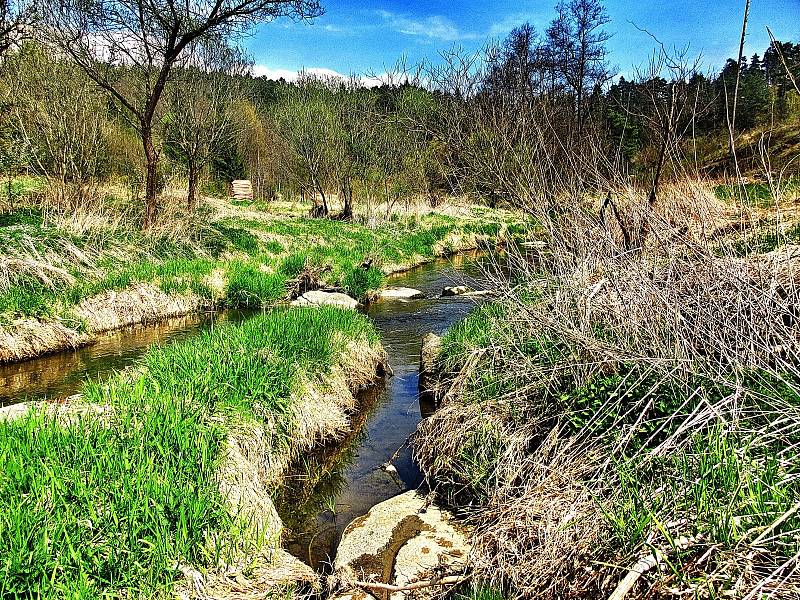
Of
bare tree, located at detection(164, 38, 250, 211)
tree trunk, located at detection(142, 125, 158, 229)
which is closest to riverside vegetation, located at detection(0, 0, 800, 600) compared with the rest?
tree trunk, located at detection(142, 125, 158, 229)

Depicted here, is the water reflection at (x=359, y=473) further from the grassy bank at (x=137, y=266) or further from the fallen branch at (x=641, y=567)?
→ the grassy bank at (x=137, y=266)

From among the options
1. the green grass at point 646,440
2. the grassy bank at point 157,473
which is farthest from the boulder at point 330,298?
the green grass at point 646,440

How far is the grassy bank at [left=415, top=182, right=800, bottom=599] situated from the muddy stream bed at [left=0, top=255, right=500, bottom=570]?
56 centimetres

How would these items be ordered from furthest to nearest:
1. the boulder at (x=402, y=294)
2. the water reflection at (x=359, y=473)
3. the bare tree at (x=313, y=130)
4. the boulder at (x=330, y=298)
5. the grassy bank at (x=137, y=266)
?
the bare tree at (x=313, y=130) → the boulder at (x=402, y=294) → the boulder at (x=330, y=298) → the grassy bank at (x=137, y=266) → the water reflection at (x=359, y=473)

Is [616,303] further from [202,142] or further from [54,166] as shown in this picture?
[202,142]

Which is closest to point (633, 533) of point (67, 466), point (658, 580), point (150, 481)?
point (658, 580)

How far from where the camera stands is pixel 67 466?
3.28 m

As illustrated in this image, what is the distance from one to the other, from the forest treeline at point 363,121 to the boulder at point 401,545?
306cm

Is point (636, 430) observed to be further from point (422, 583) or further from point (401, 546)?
point (401, 546)

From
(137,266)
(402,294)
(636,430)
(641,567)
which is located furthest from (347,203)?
(641,567)

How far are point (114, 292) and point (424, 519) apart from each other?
8227mm

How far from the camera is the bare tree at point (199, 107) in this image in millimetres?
19156

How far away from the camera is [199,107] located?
19.4 metres

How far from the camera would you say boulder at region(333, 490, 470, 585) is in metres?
3.73
